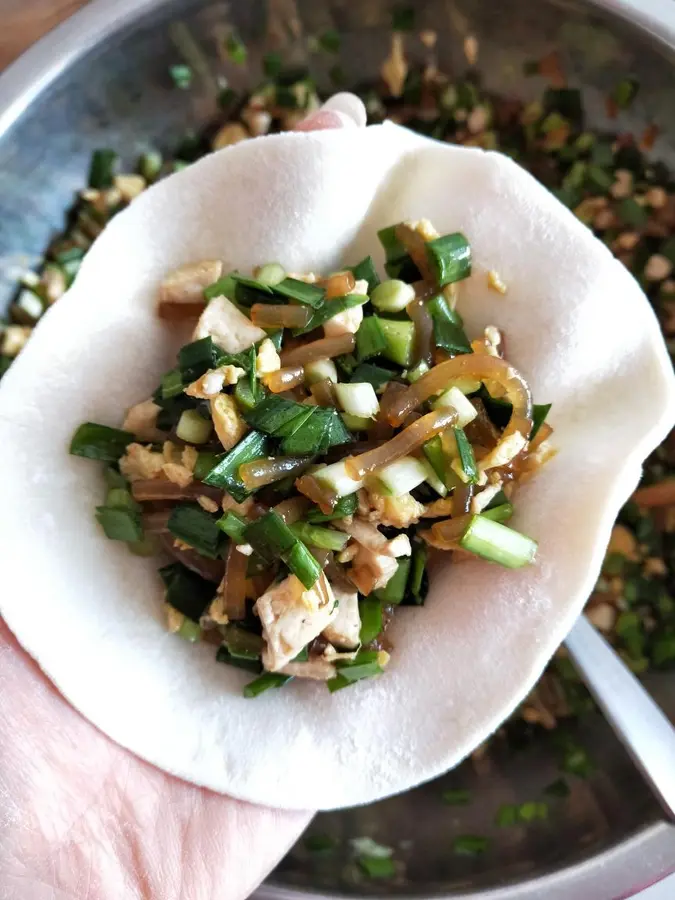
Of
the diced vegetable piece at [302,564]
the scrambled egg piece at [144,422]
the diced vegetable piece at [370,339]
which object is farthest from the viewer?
the scrambled egg piece at [144,422]

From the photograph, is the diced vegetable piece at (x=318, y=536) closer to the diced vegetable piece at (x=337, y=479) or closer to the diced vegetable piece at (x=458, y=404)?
the diced vegetable piece at (x=337, y=479)

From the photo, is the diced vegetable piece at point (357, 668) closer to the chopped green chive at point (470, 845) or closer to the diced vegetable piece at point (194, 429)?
the diced vegetable piece at point (194, 429)

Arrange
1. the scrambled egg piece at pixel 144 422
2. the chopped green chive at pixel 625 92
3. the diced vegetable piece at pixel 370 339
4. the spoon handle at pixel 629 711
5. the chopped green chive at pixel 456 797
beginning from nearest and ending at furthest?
the diced vegetable piece at pixel 370 339, the scrambled egg piece at pixel 144 422, the spoon handle at pixel 629 711, the chopped green chive at pixel 625 92, the chopped green chive at pixel 456 797

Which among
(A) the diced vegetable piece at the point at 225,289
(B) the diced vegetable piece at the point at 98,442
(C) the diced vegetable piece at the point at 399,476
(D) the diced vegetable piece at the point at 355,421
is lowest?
(B) the diced vegetable piece at the point at 98,442

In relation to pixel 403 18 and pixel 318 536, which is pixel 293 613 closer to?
pixel 318 536

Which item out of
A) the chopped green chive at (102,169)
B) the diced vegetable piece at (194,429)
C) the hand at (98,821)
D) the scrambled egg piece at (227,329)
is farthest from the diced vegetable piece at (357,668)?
the chopped green chive at (102,169)

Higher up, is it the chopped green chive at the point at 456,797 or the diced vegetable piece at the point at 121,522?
the diced vegetable piece at the point at 121,522

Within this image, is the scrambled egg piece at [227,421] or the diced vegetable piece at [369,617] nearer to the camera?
the scrambled egg piece at [227,421]
